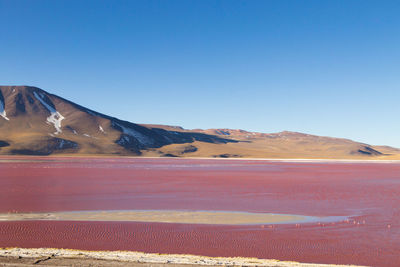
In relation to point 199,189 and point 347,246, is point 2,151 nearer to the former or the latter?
point 199,189

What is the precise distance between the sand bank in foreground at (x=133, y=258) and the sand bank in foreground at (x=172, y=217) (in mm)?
5527

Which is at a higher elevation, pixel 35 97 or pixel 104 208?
pixel 35 97

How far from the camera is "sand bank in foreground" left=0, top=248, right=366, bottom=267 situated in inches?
353

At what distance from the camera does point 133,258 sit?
930 centimetres

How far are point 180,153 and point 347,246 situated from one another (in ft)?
462

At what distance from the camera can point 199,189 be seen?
27.6 metres

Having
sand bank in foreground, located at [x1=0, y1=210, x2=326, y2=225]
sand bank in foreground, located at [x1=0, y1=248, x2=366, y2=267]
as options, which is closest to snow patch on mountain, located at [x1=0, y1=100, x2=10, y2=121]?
sand bank in foreground, located at [x1=0, y1=210, x2=326, y2=225]

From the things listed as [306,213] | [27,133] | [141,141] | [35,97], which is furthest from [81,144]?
[306,213]

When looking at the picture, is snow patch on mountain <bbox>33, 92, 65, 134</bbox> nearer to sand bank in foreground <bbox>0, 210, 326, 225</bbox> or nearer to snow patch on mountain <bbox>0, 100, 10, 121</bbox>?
snow patch on mountain <bbox>0, 100, 10, 121</bbox>

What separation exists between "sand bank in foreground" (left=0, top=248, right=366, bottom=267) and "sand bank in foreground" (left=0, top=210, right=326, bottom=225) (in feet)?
18.1


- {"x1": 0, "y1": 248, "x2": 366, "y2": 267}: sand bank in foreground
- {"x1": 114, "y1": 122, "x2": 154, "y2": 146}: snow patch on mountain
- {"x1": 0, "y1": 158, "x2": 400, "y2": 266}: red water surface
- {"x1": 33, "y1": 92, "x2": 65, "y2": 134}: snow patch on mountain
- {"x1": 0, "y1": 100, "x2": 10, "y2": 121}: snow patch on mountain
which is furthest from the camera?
{"x1": 114, "y1": 122, "x2": 154, "y2": 146}: snow patch on mountain

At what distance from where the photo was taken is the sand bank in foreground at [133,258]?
897cm

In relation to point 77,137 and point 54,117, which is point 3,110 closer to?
point 54,117

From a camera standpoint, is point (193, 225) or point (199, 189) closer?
point (193, 225)
